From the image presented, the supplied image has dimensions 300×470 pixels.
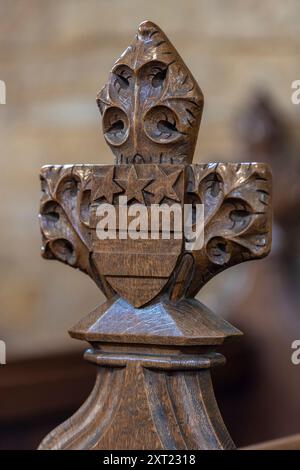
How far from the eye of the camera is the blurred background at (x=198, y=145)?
2732 millimetres

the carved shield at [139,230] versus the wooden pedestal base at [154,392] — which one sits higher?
the carved shield at [139,230]

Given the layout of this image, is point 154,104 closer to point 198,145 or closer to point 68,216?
point 68,216

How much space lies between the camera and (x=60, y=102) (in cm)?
402

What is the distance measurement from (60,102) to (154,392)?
3.25 m

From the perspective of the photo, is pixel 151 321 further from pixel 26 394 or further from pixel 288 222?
pixel 288 222

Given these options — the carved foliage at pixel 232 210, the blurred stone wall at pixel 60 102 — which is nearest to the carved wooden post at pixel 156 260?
the carved foliage at pixel 232 210

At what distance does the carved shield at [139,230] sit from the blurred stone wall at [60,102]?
285 centimetres

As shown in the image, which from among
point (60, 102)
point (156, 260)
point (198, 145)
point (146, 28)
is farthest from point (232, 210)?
point (60, 102)

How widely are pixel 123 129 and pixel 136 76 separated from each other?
0.05 metres

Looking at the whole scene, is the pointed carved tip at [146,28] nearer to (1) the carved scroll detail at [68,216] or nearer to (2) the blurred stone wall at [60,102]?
(1) the carved scroll detail at [68,216]

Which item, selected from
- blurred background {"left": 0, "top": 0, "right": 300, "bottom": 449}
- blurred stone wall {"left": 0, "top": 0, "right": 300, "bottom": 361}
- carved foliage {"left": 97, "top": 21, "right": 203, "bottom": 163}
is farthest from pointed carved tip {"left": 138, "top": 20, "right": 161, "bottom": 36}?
blurred stone wall {"left": 0, "top": 0, "right": 300, "bottom": 361}

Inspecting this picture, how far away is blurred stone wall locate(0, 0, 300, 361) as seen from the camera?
3.75m

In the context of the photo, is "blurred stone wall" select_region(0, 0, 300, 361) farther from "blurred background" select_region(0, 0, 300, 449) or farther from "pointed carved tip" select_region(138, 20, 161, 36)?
"pointed carved tip" select_region(138, 20, 161, 36)
